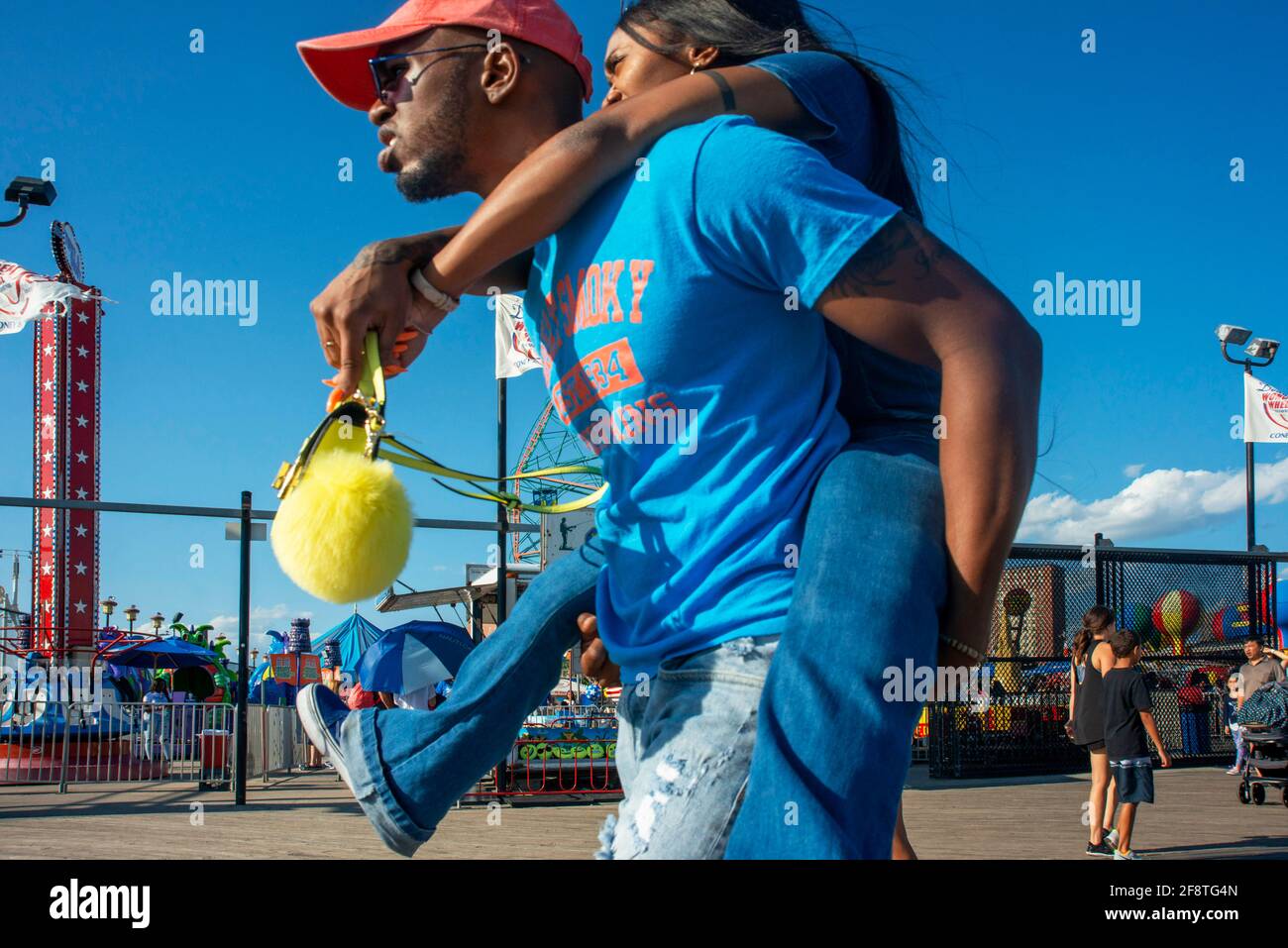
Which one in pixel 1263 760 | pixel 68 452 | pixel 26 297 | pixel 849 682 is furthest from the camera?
pixel 68 452

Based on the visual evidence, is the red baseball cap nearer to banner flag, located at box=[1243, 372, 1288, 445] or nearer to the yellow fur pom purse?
the yellow fur pom purse

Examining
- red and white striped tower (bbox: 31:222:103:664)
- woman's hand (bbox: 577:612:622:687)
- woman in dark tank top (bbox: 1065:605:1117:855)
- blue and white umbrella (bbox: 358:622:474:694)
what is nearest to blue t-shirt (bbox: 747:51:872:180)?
woman's hand (bbox: 577:612:622:687)

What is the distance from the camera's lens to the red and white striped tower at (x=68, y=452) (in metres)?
27.6

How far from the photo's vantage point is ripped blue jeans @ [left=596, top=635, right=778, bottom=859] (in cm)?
145

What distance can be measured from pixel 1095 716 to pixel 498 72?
8838mm

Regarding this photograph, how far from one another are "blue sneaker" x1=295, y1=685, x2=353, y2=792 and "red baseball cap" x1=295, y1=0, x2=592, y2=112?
106 centimetres

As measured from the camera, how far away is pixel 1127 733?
29.5ft

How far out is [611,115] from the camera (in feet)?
5.23

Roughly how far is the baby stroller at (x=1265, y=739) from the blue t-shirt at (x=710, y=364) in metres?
12.3

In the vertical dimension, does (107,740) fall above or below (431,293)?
below

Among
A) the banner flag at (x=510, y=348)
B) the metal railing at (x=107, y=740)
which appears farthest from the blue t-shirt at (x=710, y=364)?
the metal railing at (x=107, y=740)

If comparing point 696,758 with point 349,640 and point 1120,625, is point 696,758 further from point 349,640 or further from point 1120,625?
point 349,640

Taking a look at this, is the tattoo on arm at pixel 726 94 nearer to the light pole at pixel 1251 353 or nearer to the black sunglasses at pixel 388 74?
the black sunglasses at pixel 388 74

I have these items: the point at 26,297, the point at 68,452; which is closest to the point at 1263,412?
the point at 26,297
